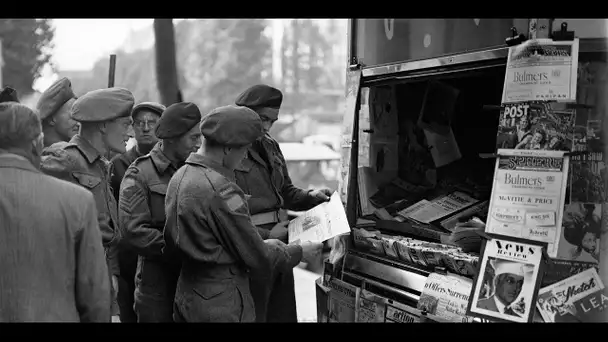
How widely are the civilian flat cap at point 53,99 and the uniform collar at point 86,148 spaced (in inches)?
24.4

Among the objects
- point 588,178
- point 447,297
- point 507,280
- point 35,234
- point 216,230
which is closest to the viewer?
point 35,234

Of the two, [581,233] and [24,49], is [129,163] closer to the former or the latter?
[581,233]

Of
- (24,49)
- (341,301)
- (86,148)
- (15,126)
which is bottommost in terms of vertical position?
(341,301)

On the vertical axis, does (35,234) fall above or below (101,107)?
below

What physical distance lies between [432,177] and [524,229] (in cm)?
155

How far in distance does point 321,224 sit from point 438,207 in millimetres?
767

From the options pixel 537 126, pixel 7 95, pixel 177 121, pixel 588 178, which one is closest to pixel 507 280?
pixel 588 178

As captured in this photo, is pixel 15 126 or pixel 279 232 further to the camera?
pixel 279 232

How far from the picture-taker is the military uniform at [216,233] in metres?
3.00

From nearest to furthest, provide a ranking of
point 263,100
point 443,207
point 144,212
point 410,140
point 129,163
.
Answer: point 144,212 → point 443,207 → point 263,100 → point 410,140 → point 129,163

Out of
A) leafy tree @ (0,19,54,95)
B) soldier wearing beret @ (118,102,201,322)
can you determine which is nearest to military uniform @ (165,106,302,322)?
soldier wearing beret @ (118,102,201,322)

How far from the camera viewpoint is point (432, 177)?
423cm

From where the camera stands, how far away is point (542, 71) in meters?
2.66
